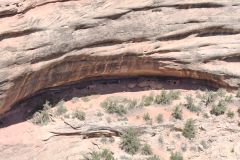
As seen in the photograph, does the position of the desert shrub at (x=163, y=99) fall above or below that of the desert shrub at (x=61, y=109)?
below

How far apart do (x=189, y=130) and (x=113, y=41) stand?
12.2ft

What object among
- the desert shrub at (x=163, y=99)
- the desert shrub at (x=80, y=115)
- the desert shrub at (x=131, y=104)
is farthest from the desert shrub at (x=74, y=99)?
the desert shrub at (x=163, y=99)

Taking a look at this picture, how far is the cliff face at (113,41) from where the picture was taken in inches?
504

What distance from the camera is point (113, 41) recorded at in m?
14.2

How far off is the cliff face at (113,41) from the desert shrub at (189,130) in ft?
6.60

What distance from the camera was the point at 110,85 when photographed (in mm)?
15688

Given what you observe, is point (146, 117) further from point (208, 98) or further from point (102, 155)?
point (208, 98)

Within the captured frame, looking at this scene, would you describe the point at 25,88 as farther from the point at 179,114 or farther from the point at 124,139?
the point at 179,114

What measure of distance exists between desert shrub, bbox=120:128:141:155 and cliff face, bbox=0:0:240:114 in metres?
2.35

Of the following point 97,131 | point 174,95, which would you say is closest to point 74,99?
point 97,131

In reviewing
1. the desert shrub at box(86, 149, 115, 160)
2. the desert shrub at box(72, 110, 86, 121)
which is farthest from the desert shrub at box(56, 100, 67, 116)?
the desert shrub at box(86, 149, 115, 160)

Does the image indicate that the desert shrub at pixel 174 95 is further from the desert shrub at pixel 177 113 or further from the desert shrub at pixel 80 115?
the desert shrub at pixel 80 115

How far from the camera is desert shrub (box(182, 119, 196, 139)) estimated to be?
14.1 meters

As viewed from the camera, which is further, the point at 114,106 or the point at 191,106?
the point at 191,106
